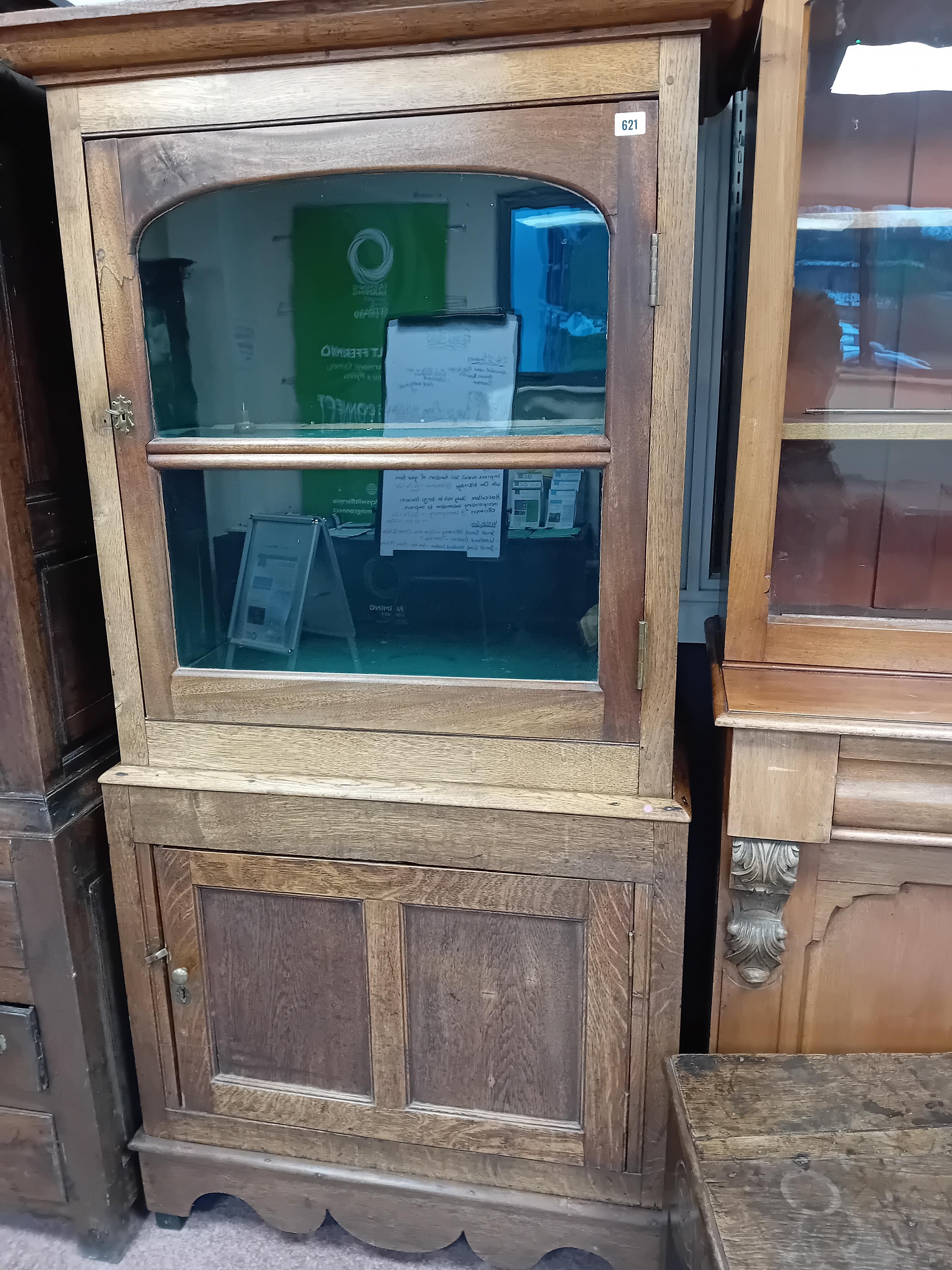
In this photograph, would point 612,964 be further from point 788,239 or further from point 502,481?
point 788,239

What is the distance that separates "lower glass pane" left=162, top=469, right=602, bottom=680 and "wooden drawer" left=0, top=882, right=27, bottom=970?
419 millimetres

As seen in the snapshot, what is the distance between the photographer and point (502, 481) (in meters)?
1.09

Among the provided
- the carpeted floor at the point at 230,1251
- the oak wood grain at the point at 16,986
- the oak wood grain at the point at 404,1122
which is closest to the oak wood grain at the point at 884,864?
the oak wood grain at the point at 404,1122

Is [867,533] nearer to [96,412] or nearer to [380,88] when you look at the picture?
[380,88]

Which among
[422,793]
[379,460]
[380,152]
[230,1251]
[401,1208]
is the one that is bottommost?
[230,1251]

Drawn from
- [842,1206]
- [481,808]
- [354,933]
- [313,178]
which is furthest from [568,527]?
[842,1206]

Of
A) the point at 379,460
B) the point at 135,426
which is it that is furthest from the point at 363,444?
the point at 135,426

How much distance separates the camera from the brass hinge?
107 cm

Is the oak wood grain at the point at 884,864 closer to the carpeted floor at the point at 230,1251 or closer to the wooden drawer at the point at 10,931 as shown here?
the carpeted floor at the point at 230,1251

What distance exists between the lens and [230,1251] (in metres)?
1.34

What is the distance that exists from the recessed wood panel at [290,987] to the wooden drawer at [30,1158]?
0.29m

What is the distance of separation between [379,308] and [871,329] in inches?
24.0

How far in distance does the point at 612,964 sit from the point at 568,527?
0.56 metres

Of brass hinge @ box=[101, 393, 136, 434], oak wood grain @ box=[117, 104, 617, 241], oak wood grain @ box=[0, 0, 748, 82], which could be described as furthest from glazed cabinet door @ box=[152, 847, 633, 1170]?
oak wood grain @ box=[0, 0, 748, 82]
